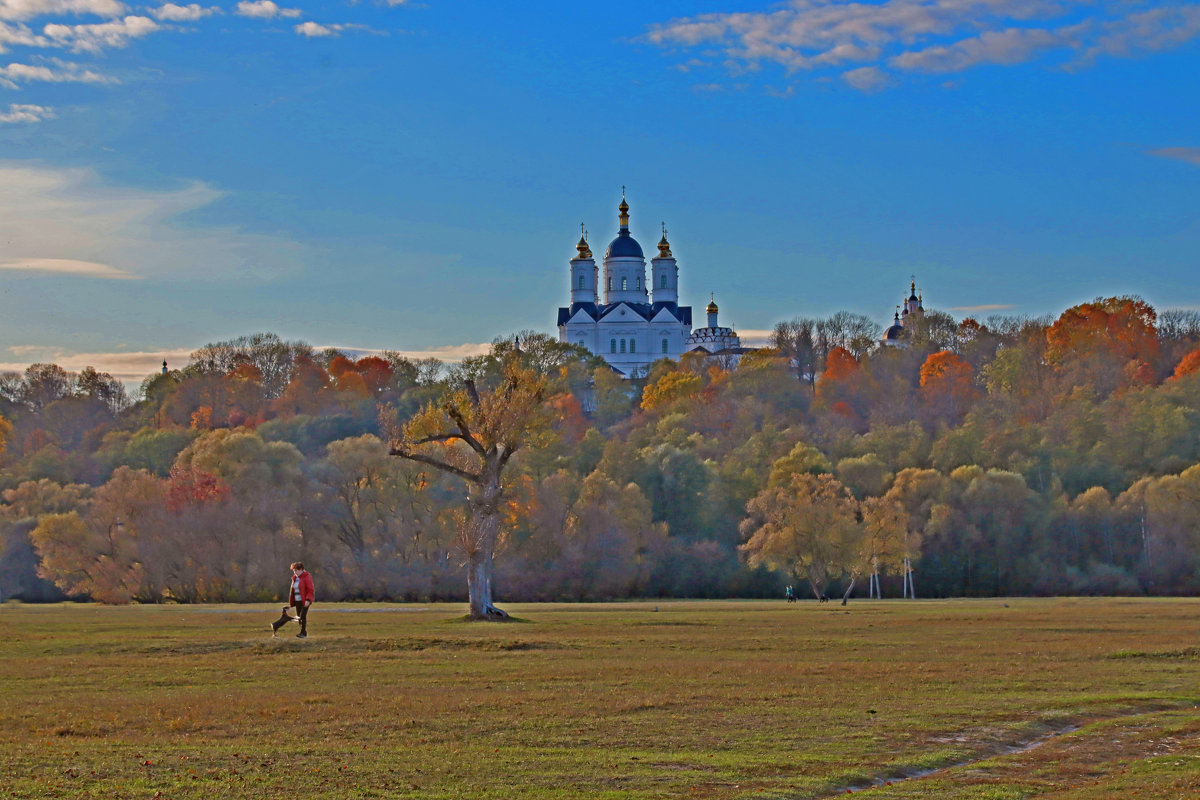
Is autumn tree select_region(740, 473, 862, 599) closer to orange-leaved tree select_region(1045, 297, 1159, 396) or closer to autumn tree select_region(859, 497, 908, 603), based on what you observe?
autumn tree select_region(859, 497, 908, 603)

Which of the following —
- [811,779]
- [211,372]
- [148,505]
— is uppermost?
[211,372]

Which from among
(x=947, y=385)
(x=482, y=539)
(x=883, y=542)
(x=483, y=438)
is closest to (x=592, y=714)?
(x=482, y=539)

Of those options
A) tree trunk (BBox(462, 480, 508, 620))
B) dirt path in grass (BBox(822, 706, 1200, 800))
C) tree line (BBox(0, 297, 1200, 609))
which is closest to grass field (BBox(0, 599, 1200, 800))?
dirt path in grass (BBox(822, 706, 1200, 800))

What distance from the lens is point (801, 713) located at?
886 inches

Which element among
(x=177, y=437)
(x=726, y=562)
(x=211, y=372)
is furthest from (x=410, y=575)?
(x=211, y=372)

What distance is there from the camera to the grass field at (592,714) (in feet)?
55.0

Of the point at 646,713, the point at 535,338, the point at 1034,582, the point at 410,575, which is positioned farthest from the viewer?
the point at 535,338

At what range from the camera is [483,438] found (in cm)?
4609

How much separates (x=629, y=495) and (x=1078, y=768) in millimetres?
71428

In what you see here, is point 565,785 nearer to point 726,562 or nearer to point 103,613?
point 103,613

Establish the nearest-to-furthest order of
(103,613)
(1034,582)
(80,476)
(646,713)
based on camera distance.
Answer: (646,713) → (103,613) → (1034,582) → (80,476)

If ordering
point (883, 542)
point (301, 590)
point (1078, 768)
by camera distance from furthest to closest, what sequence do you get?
point (883, 542), point (301, 590), point (1078, 768)

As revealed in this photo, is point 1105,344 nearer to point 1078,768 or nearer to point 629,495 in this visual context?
point 629,495

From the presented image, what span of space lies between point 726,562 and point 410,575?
22213 mm
